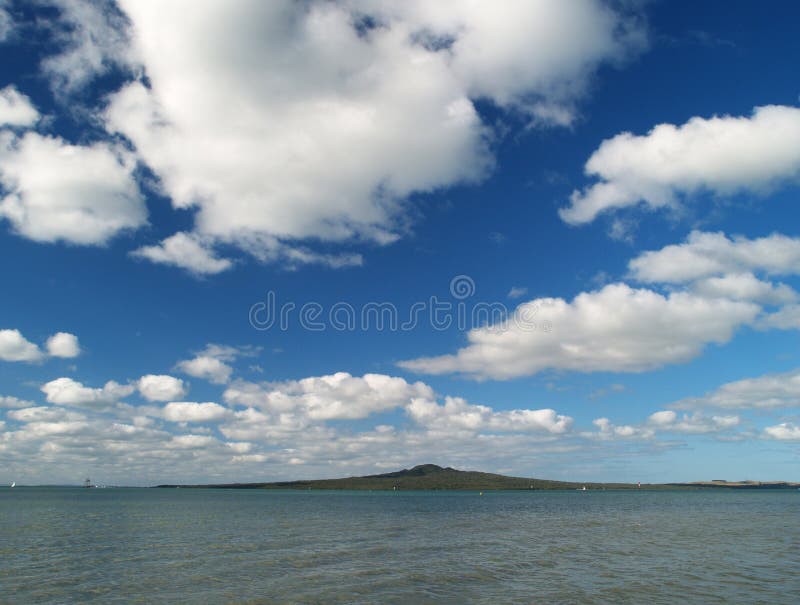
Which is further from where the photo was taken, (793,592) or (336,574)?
(336,574)

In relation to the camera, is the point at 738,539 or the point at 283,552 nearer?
the point at 283,552

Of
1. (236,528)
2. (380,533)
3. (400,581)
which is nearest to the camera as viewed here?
(400,581)

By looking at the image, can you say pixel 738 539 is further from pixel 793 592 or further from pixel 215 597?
pixel 215 597

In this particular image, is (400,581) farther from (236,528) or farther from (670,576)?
(236,528)

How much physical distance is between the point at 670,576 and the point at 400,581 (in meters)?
18.0

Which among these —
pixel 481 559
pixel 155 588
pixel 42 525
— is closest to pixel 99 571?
pixel 155 588

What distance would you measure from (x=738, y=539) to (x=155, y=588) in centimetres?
5866

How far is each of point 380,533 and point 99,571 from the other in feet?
116

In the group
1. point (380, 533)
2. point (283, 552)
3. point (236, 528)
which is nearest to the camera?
point (283, 552)

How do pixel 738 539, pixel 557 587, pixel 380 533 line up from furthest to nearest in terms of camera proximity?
pixel 380 533
pixel 738 539
pixel 557 587

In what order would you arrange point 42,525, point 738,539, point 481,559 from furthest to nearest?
point 42,525 → point 738,539 → point 481,559

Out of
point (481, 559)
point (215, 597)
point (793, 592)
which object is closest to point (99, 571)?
point (215, 597)

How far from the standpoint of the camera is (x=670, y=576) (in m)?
35.1

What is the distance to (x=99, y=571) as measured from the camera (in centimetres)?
3772
